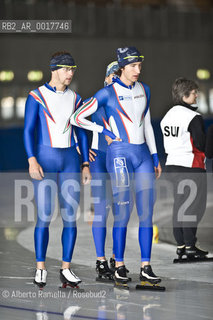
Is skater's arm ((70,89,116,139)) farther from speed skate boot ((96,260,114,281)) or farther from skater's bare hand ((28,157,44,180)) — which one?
speed skate boot ((96,260,114,281))

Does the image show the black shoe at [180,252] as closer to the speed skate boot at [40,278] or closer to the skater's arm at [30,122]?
the speed skate boot at [40,278]

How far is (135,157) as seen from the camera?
6832mm

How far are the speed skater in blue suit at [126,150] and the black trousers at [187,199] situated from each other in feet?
4.59

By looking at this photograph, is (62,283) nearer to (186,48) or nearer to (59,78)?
(59,78)

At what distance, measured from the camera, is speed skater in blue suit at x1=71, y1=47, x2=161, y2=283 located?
22.3ft

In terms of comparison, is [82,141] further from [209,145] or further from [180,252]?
[180,252]

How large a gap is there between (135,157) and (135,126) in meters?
0.27

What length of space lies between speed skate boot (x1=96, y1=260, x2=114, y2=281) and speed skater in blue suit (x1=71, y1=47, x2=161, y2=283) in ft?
1.21

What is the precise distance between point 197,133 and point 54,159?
1.86 metres

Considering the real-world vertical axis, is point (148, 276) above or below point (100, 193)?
below

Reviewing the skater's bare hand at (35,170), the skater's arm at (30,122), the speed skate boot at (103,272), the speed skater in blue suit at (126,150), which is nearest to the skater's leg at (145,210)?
the speed skater in blue suit at (126,150)

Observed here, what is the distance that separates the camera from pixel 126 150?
22.4 ft

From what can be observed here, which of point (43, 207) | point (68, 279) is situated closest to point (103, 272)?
point (68, 279)

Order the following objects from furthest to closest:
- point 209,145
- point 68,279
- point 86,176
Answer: point 209,145 < point 86,176 < point 68,279
